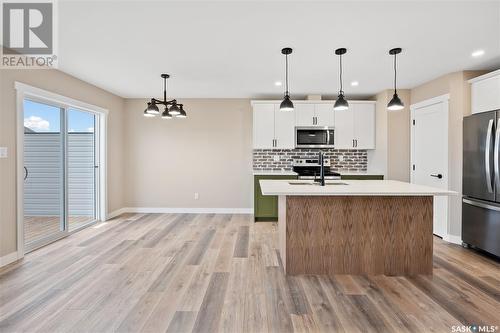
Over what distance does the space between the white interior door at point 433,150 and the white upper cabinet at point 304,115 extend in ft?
5.73

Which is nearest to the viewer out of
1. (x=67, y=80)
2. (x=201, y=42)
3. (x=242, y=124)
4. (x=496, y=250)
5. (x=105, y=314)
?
(x=105, y=314)

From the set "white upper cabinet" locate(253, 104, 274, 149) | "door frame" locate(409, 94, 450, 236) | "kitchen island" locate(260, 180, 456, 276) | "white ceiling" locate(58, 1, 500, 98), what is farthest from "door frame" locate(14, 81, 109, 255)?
"door frame" locate(409, 94, 450, 236)

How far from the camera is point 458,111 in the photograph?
3.65 meters

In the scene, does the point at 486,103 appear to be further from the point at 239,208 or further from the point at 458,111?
the point at 239,208

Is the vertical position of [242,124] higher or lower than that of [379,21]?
lower

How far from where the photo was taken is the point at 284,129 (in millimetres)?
5145

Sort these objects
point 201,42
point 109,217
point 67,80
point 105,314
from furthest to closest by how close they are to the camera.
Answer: point 109,217 < point 67,80 < point 201,42 < point 105,314

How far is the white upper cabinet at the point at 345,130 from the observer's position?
5.14 metres

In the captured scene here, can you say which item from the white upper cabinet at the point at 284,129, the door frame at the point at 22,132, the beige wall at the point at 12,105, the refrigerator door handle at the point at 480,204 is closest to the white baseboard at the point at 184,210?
the door frame at the point at 22,132

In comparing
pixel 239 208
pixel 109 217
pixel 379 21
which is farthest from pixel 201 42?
pixel 109 217

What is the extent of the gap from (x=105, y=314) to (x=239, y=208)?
3.65m

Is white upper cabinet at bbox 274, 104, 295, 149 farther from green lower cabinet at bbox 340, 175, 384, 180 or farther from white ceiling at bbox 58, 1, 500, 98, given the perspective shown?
green lower cabinet at bbox 340, 175, 384, 180

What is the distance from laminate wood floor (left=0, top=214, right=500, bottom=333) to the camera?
1.94 metres

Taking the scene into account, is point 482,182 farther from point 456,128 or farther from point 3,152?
point 3,152
